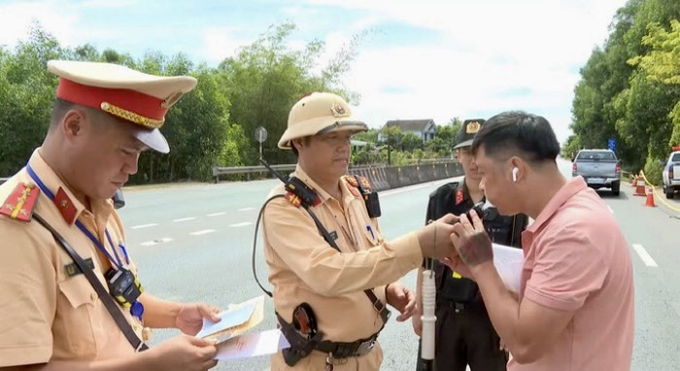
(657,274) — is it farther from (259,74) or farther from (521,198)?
(259,74)

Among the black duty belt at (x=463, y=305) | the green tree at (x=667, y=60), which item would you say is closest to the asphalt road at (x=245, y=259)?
the black duty belt at (x=463, y=305)

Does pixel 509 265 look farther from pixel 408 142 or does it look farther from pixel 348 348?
pixel 408 142

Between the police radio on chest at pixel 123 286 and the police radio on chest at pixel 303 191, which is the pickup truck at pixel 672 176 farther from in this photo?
the police radio on chest at pixel 123 286

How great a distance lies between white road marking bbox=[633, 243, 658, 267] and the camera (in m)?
8.60

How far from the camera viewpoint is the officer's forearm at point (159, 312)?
228 centimetres

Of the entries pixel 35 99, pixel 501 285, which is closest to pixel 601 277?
pixel 501 285

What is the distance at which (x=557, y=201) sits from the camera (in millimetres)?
1874

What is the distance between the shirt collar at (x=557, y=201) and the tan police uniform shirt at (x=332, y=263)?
45cm

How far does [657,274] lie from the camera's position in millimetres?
7871

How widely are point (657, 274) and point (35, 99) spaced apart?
73.3 feet

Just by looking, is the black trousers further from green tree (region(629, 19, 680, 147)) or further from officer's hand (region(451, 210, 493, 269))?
green tree (region(629, 19, 680, 147))

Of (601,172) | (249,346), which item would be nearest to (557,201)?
(249,346)

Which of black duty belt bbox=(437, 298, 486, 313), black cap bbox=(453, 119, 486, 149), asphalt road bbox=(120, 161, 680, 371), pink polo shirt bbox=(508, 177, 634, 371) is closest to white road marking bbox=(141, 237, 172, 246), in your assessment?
asphalt road bbox=(120, 161, 680, 371)

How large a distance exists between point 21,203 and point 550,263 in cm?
149
